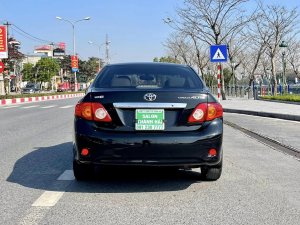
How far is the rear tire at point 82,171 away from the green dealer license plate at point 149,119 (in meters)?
0.94

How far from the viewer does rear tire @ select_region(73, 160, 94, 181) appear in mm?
5180

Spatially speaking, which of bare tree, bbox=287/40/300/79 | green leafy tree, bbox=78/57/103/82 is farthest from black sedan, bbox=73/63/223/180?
green leafy tree, bbox=78/57/103/82

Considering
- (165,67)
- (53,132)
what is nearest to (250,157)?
(165,67)

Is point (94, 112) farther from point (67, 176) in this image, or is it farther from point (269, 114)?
point (269, 114)

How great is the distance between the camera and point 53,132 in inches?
437

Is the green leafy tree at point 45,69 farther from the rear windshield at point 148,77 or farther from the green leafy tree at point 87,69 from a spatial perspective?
the rear windshield at point 148,77

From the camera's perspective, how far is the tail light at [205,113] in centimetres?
474

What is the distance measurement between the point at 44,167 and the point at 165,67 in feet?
7.34

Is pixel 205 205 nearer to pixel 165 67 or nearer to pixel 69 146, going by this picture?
pixel 165 67

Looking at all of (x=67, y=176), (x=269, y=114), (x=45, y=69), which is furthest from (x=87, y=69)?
(x=67, y=176)

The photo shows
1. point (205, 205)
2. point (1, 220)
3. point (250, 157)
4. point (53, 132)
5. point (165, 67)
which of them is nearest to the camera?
point (1, 220)

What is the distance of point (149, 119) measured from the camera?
4652 mm

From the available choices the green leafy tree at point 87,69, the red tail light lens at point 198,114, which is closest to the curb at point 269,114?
the red tail light lens at point 198,114

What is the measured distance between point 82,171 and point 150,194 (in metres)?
0.95
